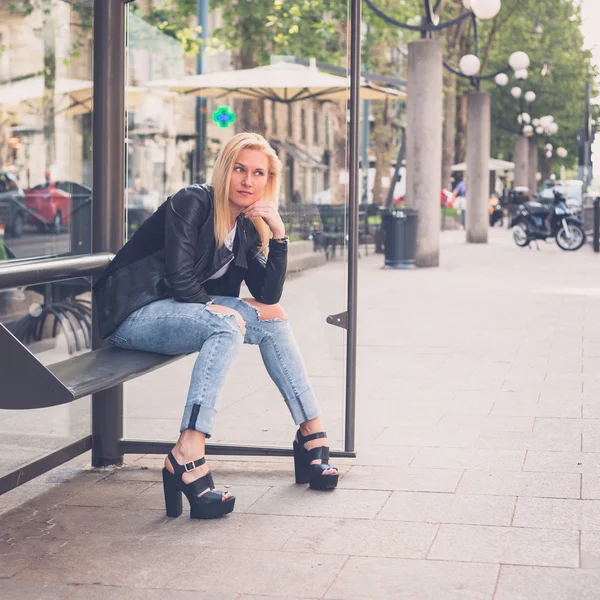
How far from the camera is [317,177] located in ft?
20.7

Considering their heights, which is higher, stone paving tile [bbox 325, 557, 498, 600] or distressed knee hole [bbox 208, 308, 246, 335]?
distressed knee hole [bbox 208, 308, 246, 335]

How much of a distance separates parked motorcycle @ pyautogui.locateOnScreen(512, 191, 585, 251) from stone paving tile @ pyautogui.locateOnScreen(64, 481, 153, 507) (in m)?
20.6

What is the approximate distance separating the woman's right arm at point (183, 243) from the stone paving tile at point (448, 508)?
1109mm

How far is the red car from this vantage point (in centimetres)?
760

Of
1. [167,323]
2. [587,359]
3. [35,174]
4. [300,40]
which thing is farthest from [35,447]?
[587,359]

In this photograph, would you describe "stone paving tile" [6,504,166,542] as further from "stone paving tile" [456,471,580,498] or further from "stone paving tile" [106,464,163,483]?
"stone paving tile" [456,471,580,498]

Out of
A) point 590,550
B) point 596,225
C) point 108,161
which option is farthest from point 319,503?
point 596,225

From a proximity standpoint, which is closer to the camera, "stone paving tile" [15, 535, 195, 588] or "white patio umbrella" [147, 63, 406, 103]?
"stone paving tile" [15, 535, 195, 588]

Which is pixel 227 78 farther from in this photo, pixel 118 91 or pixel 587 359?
pixel 587 359

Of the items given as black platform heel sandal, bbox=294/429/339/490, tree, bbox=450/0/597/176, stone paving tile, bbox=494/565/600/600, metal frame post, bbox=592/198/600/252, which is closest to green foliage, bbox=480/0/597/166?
tree, bbox=450/0/597/176

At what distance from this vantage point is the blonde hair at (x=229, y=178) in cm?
482

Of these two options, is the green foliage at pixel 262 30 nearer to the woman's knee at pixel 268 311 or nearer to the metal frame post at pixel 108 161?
the metal frame post at pixel 108 161

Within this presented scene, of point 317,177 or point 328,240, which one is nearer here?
point 328,240

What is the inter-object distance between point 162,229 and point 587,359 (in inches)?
193
